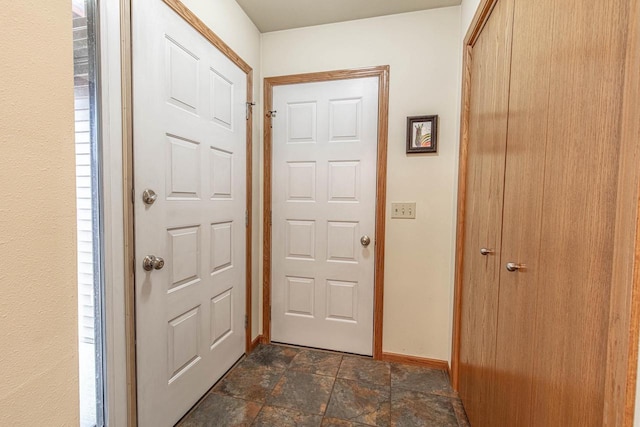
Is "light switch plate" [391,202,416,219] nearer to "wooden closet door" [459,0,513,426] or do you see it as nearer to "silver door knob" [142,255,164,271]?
"wooden closet door" [459,0,513,426]

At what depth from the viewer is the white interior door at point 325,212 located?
6.82 feet

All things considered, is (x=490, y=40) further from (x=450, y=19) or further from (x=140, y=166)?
(x=140, y=166)

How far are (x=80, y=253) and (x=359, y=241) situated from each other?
5.17 feet

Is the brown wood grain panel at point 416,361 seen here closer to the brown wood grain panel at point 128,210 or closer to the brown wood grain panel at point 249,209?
the brown wood grain panel at point 249,209

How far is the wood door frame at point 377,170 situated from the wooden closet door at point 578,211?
1226 millimetres

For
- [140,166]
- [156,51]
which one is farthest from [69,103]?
[156,51]

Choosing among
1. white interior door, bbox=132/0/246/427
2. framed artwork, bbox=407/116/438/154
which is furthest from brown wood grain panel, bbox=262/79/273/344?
framed artwork, bbox=407/116/438/154

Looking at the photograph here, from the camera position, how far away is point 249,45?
205cm

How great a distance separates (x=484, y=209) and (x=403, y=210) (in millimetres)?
683

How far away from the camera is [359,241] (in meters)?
2.11

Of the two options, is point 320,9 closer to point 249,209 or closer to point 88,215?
point 249,209

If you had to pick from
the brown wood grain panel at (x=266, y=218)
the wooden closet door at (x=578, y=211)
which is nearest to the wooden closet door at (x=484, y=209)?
the wooden closet door at (x=578, y=211)

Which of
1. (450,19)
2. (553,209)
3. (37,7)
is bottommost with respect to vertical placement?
(553,209)

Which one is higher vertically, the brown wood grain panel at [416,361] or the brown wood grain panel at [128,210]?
the brown wood grain panel at [128,210]
